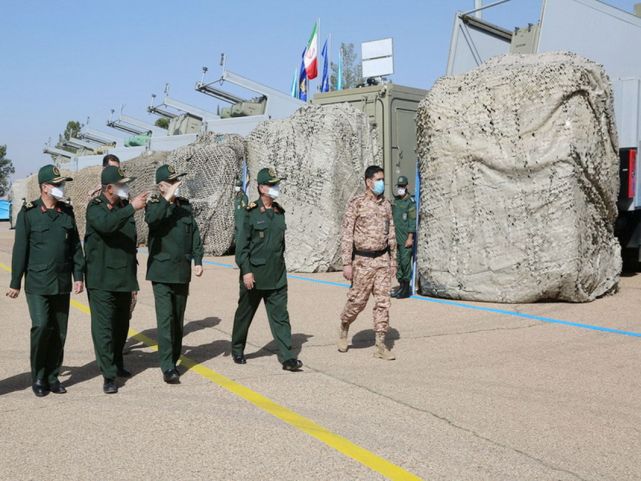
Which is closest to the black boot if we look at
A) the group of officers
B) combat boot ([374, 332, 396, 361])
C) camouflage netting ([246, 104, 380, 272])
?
camouflage netting ([246, 104, 380, 272])

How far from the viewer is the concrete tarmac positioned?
390 centimetres

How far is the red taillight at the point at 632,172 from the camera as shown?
35.5 feet

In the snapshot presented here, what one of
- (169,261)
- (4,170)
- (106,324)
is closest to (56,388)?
(106,324)

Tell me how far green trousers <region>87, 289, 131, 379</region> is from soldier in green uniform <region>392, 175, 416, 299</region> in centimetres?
530

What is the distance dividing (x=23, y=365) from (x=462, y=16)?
10096mm

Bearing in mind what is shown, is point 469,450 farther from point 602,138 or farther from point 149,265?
point 602,138

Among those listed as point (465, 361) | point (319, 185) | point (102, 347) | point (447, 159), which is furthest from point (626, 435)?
point (319, 185)

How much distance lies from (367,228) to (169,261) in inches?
72.0

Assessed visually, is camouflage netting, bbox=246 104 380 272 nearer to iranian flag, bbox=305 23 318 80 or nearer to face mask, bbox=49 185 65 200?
face mask, bbox=49 185 65 200

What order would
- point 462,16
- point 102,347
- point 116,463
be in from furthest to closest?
point 462,16, point 102,347, point 116,463

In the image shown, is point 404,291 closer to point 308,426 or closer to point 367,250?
point 367,250

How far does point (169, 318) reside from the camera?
5836 millimetres

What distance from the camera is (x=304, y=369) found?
6.14 metres

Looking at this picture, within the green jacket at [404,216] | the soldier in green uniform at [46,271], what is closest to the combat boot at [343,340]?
the soldier in green uniform at [46,271]
